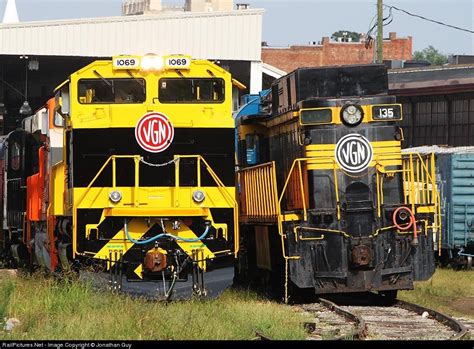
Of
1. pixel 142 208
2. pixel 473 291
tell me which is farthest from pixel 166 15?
pixel 142 208

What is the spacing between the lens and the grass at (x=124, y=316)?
10688mm

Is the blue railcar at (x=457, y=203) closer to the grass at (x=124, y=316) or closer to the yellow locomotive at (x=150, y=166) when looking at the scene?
the grass at (x=124, y=316)

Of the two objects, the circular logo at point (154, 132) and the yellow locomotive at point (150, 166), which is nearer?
the yellow locomotive at point (150, 166)

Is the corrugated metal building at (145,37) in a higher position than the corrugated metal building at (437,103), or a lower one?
higher

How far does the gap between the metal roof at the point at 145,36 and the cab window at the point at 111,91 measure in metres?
16.0

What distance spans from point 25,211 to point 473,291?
8800mm

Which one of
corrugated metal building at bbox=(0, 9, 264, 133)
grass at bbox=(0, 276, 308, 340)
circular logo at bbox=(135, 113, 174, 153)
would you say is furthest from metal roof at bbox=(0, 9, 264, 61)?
grass at bbox=(0, 276, 308, 340)

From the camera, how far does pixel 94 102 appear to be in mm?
14273

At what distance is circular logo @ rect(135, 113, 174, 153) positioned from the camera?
14156mm

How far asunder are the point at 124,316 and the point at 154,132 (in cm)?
333

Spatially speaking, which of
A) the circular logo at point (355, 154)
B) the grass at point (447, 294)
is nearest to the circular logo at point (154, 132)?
the circular logo at point (355, 154)

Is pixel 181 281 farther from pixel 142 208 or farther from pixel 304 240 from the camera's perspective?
pixel 304 240

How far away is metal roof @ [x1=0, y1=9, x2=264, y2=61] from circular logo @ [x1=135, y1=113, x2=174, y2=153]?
1634 centimetres

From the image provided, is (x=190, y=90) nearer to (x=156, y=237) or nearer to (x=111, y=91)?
(x=111, y=91)
